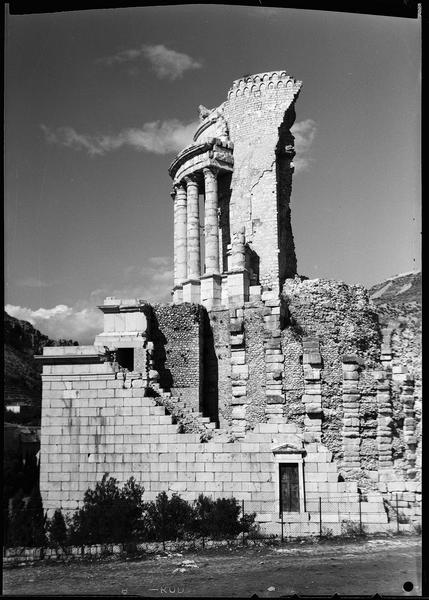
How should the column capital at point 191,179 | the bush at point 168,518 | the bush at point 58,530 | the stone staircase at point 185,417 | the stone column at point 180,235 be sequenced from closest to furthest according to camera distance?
the bush at point 168,518
the bush at point 58,530
the stone staircase at point 185,417
the column capital at point 191,179
the stone column at point 180,235

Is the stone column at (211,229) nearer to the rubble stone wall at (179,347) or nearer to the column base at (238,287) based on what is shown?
the column base at (238,287)

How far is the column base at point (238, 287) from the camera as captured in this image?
90.5ft

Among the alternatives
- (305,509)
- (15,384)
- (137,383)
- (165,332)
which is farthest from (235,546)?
(15,384)

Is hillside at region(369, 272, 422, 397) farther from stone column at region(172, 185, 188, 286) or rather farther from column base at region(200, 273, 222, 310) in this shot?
stone column at region(172, 185, 188, 286)

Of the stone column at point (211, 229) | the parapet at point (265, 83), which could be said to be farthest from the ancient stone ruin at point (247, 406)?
the parapet at point (265, 83)

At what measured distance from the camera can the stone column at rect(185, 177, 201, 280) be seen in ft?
105

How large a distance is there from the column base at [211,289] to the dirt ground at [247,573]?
11563 mm

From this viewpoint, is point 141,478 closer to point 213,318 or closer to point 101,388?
point 101,388

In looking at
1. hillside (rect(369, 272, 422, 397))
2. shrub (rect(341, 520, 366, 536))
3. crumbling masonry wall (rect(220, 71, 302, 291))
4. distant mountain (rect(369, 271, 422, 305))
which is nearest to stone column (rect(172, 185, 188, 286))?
crumbling masonry wall (rect(220, 71, 302, 291))

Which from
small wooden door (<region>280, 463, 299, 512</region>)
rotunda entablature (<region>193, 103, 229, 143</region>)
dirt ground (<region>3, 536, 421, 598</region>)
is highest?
rotunda entablature (<region>193, 103, 229, 143</region>)

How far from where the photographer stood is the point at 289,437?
21.9 m

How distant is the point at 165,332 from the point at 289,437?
6.26m

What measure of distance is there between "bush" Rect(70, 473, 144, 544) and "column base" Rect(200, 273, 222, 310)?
9.54 meters

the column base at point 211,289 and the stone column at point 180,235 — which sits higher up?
the stone column at point 180,235
